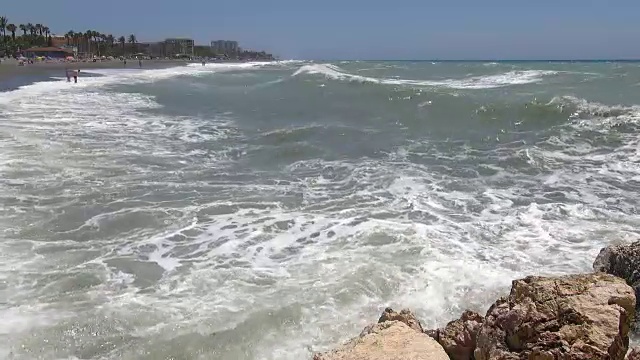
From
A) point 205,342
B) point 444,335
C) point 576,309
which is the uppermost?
point 576,309

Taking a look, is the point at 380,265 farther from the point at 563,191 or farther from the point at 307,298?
the point at 563,191

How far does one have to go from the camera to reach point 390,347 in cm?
322

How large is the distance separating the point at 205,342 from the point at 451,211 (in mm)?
4808

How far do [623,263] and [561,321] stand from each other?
210 centimetres

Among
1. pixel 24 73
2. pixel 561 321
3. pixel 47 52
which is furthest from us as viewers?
pixel 47 52

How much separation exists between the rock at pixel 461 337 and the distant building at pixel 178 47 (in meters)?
161

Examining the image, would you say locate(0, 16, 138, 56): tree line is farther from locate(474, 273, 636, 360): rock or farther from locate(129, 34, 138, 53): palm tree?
locate(474, 273, 636, 360): rock

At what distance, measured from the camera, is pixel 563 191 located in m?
9.15

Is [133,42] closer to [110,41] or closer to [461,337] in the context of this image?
[110,41]

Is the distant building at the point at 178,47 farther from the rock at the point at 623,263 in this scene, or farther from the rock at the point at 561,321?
the rock at the point at 561,321

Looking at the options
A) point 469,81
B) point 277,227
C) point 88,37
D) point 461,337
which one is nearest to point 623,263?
point 461,337

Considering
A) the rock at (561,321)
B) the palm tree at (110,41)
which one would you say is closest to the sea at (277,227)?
the rock at (561,321)

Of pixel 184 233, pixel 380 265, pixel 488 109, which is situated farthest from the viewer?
pixel 488 109

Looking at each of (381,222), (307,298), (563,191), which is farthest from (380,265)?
(563,191)
